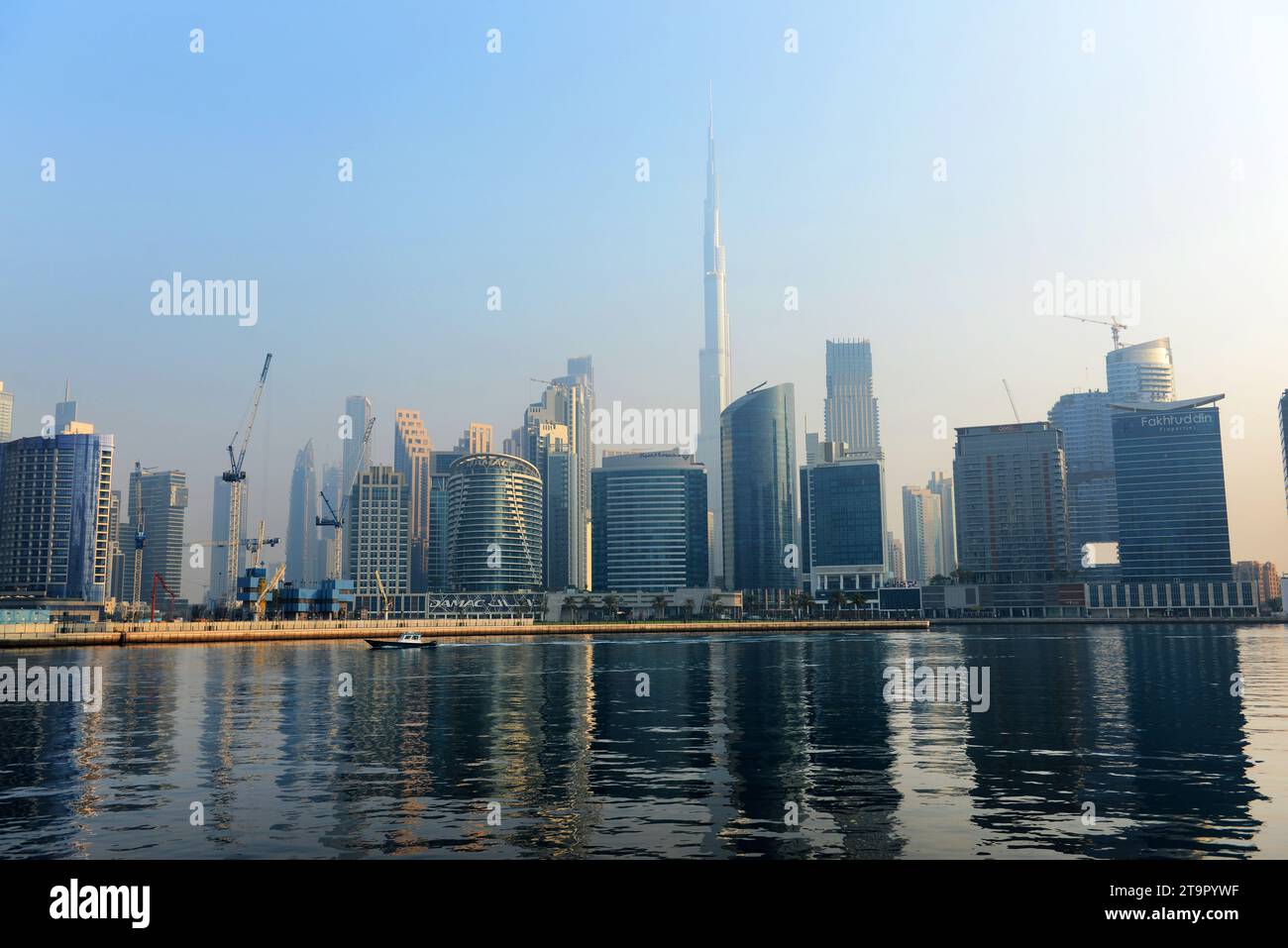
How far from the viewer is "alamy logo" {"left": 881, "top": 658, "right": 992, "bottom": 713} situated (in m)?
81.3

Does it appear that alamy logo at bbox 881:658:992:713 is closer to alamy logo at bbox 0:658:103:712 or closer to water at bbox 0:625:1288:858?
water at bbox 0:625:1288:858

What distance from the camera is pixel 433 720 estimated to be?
6856 centimetres

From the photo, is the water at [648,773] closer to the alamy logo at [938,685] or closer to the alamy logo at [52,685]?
Answer: the alamy logo at [938,685]

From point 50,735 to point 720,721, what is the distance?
137ft

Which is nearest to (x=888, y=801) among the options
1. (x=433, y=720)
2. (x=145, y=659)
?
(x=433, y=720)
